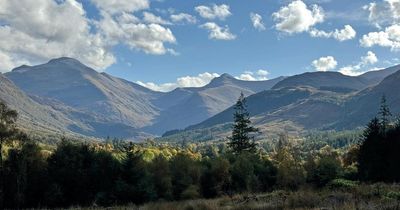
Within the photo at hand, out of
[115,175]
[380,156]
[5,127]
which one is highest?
[5,127]

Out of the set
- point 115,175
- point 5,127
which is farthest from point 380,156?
point 5,127

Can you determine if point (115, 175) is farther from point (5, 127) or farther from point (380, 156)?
point (380, 156)

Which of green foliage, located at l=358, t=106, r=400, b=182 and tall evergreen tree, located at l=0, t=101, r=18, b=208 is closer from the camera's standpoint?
tall evergreen tree, located at l=0, t=101, r=18, b=208

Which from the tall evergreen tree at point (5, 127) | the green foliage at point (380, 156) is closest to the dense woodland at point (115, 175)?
the tall evergreen tree at point (5, 127)

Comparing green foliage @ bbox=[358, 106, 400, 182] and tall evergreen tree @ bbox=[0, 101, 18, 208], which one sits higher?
tall evergreen tree @ bbox=[0, 101, 18, 208]

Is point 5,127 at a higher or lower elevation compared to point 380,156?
higher

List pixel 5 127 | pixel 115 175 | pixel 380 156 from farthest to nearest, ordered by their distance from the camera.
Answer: pixel 380 156
pixel 115 175
pixel 5 127

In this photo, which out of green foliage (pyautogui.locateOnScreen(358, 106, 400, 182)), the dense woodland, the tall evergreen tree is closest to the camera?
the dense woodland

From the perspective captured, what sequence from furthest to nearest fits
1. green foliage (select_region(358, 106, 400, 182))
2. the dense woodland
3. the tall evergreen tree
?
green foliage (select_region(358, 106, 400, 182)) → the tall evergreen tree → the dense woodland

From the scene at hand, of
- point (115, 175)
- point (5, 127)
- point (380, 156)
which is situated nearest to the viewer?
point (5, 127)

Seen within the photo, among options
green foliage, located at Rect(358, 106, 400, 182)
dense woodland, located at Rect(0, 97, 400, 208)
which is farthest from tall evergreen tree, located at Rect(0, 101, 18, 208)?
green foliage, located at Rect(358, 106, 400, 182)

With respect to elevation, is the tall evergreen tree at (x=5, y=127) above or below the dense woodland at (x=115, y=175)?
above

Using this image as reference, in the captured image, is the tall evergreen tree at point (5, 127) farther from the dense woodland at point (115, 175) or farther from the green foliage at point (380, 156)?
the green foliage at point (380, 156)

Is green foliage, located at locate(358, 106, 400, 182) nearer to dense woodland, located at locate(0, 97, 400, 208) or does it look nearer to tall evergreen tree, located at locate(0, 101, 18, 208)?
dense woodland, located at locate(0, 97, 400, 208)
